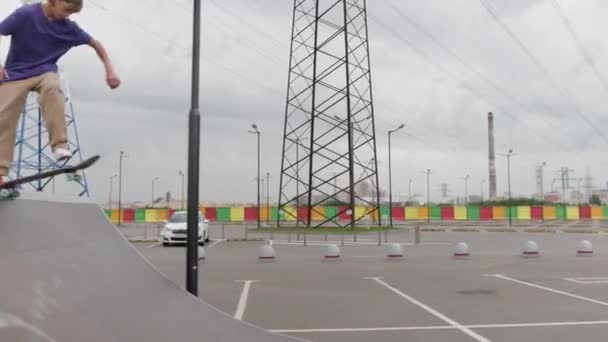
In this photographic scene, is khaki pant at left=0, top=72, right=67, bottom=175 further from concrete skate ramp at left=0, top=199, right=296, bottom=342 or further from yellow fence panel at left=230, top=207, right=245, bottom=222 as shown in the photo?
yellow fence panel at left=230, top=207, right=245, bottom=222

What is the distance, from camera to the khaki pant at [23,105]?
4.28m

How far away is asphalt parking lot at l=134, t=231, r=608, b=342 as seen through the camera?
7789 mm

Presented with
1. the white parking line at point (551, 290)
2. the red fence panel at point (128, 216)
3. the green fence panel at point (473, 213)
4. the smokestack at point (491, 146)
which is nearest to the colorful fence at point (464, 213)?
the green fence panel at point (473, 213)

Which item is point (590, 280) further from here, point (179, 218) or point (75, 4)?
point (179, 218)

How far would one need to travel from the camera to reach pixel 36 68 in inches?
175

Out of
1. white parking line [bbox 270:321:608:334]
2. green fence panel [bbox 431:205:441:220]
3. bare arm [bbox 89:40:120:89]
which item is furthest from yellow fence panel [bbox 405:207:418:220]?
bare arm [bbox 89:40:120:89]

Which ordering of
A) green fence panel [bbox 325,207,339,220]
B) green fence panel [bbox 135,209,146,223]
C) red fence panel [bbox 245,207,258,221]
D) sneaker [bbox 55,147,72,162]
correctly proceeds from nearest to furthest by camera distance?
sneaker [bbox 55,147,72,162] → green fence panel [bbox 135,209,146,223] → green fence panel [bbox 325,207,339,220] → red fence panel [bbox 245,207,258,221]

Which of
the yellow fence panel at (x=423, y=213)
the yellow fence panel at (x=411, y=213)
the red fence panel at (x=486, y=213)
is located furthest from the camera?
the yellow fence panel at (x=411, y=213)

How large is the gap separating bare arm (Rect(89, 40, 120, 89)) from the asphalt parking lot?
13.7 ft

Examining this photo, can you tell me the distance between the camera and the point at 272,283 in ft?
43.3

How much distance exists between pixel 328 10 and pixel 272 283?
31.5 meters

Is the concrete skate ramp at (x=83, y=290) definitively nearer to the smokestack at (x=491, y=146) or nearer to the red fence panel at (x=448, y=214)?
the red fence panel at (x=448, y=214)

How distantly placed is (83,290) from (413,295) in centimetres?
808

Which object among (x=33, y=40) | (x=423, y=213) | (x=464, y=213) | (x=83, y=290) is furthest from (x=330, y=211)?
(x=33, y=40)
